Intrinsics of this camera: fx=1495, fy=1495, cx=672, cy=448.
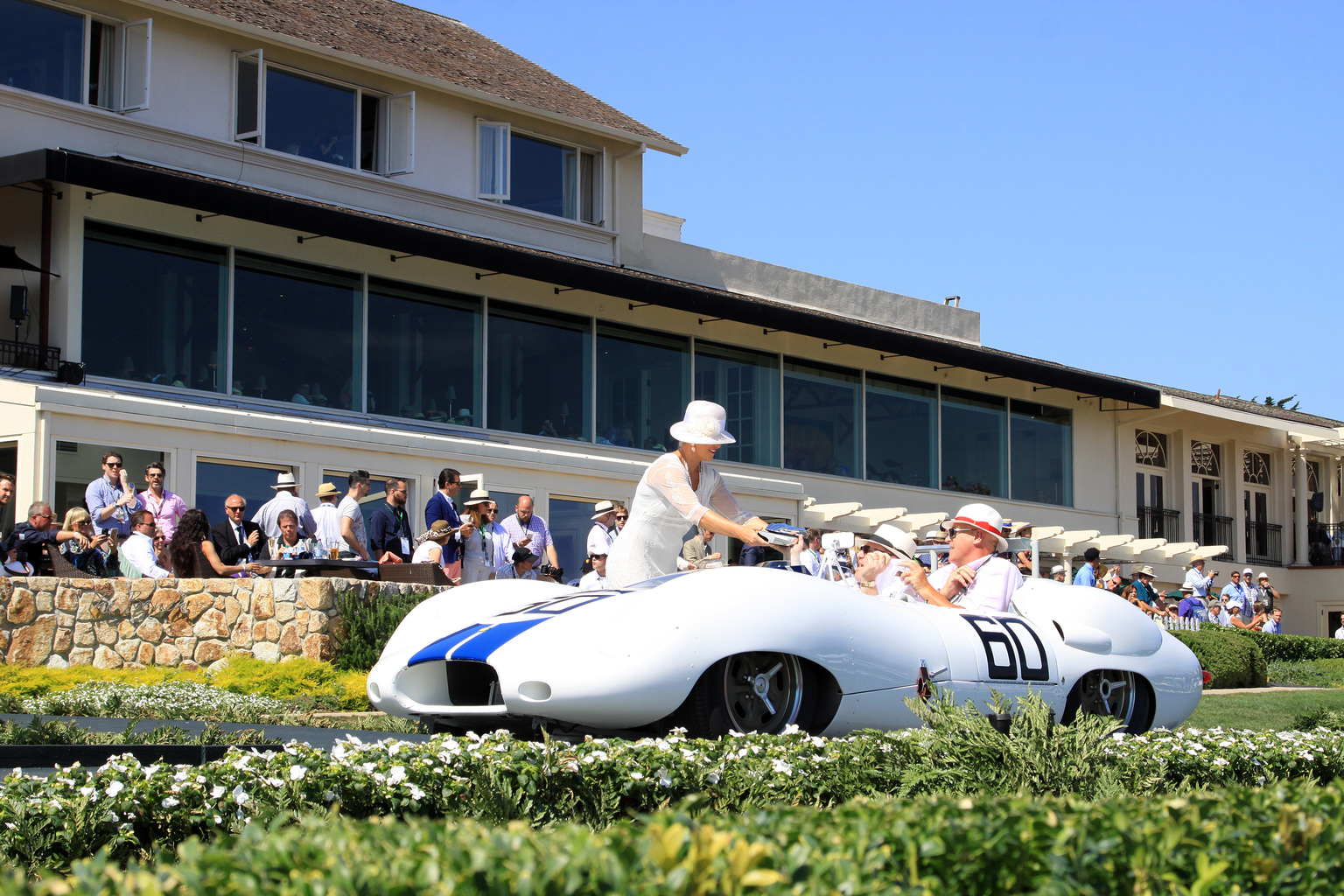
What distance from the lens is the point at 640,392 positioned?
2520cm

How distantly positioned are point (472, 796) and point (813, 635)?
7.76ft

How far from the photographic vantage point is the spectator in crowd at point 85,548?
13695 mm

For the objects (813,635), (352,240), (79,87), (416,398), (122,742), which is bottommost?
(122,742)

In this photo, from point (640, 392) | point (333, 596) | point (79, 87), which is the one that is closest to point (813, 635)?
point (333, 596)

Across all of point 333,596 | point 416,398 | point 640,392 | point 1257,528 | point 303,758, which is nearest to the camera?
point 303,758

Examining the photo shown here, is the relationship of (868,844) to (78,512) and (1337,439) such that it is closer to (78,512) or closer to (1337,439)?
(78,512)

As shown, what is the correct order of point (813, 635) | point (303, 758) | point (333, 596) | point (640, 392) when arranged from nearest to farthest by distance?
point (303, 758), point (813, 635), point (333, 596), point (640, 392)

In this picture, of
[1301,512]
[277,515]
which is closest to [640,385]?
[277,515]

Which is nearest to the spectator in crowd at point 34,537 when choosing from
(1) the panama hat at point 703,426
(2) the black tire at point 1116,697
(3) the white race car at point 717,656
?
(3) the white race car at point 717,656

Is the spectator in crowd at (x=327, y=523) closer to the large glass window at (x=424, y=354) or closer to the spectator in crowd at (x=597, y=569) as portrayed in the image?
the spectator in crowd at (x=597, y=569)

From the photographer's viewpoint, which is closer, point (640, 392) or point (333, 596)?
point (333, 596)

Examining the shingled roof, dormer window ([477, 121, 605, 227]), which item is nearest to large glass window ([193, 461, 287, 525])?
the shingled roof

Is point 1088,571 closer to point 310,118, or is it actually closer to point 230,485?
point 230,485

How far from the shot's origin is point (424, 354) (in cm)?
2238
